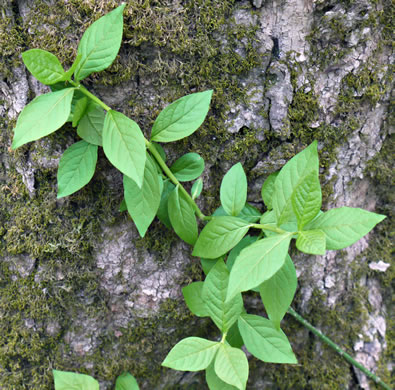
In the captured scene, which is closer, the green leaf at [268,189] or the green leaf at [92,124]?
the green leaf at [92,124]

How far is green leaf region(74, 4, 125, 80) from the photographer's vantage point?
96 cm

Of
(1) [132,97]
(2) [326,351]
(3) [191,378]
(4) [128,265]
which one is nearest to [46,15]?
(1) [132,97]

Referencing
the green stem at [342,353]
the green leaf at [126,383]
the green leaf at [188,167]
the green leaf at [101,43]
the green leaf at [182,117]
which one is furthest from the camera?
the green stem at [342,353]

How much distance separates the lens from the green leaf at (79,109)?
1.03 m

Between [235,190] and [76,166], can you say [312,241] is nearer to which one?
[235,190]

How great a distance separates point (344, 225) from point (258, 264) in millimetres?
269

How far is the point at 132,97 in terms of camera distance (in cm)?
117

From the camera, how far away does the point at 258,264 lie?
0.87 m

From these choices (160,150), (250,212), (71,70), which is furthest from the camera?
(250,212)

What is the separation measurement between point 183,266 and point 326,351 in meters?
0.83

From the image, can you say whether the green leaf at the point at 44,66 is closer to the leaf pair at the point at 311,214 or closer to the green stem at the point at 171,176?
the green stem at the point at 171,176

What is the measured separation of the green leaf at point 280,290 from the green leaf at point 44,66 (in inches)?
33.9

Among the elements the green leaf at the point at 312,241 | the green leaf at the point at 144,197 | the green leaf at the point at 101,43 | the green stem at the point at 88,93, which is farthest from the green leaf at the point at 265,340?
the green leaf at the point at 101,43

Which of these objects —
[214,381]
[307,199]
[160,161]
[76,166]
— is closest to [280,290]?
[307,199]
